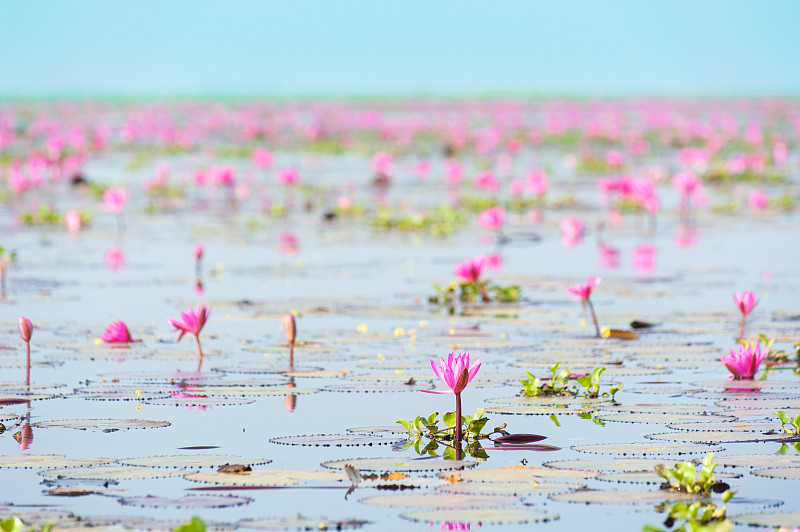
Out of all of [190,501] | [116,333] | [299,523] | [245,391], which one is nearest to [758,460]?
[299,523]

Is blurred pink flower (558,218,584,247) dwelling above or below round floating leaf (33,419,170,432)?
above

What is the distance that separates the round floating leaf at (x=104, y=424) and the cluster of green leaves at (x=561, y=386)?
4.52 feet

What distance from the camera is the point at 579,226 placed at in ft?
42.6

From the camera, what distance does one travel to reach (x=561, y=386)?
18.5 ft

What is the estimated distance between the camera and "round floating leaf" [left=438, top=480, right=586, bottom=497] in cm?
397

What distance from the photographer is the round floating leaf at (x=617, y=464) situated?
4.29m

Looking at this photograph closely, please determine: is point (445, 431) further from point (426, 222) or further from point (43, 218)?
point (43, 218)

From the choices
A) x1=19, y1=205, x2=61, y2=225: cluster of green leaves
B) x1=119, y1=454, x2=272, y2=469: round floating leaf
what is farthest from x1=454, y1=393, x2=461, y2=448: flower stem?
x1=19, y1=205, x2=61, y2=225: cluster of green leaves

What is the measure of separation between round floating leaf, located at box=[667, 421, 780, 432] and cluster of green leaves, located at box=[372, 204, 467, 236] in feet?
29.8

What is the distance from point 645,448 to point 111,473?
161 cm

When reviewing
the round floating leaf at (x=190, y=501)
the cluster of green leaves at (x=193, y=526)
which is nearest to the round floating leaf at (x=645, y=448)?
the round floating leaf at (x=190, y=501)

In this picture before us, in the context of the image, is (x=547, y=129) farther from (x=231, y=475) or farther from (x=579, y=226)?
(x=231, y=475)

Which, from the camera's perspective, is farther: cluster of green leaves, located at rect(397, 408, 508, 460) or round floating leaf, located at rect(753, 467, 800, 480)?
cluster of green leaves, located at rect(397, 408, 508, 460)

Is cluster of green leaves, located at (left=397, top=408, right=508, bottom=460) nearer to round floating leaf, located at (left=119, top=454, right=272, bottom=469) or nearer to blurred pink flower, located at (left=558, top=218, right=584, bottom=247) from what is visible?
round floating leaf, located at (left=119, top=454, right=272, bottom=469)
